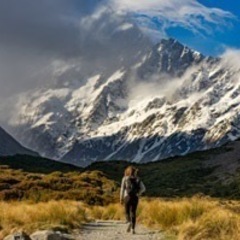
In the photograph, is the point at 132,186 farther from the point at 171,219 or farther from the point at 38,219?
the point at 38,219

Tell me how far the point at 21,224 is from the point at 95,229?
4052 millimetres

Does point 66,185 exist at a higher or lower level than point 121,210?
higher

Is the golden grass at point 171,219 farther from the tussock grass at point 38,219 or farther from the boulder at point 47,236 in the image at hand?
the boulder at point 47,236

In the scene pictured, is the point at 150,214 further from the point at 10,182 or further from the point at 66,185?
the point at 66,185

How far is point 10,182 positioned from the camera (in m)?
79.8

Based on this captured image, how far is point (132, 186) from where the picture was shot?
23.5 meters

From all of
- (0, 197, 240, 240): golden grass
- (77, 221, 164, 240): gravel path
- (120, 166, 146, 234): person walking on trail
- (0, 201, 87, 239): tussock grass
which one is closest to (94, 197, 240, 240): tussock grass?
(0, 197, 240, 240): golden grass

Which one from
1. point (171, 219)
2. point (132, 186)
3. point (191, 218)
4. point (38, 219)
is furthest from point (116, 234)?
point (38, 219)

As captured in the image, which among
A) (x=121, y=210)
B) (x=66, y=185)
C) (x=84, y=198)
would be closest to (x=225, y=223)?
(x=121, y=210)

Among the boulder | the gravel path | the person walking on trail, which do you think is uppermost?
the person walking on trail

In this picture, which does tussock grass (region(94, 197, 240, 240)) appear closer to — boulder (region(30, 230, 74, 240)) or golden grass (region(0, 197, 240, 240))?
golden grass (region(0, 197, 240, 240))

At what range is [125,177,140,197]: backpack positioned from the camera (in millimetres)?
23453

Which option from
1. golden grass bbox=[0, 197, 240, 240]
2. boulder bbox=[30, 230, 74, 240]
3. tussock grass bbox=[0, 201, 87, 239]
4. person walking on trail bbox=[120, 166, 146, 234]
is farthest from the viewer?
person walking on trail bbox=[120, 166, 146, 234]

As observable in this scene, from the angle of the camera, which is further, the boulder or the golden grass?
the boulder
